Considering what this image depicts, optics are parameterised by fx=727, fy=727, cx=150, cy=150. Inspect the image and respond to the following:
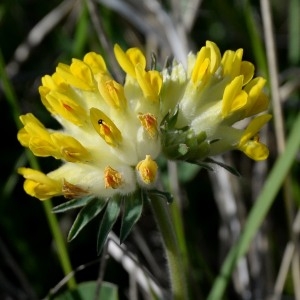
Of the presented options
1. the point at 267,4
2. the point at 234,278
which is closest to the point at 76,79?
the point at 267,4

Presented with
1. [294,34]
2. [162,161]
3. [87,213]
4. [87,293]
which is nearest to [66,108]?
[87,213]

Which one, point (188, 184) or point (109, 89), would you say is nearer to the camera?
point (109, 89)

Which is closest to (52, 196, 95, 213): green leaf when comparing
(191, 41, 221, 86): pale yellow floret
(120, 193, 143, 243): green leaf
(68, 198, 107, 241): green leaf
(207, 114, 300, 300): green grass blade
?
(68, 198, 107, 241): green leaf

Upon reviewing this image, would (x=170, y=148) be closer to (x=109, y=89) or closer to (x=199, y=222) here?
(x=109, y=89)

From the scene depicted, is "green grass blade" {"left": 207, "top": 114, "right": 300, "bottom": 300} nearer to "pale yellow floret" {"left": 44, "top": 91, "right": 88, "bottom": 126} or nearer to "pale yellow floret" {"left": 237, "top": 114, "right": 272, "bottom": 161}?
"pale yellow floret" {"left": 237, "top": 114, "right": 272, "bottom": 161}

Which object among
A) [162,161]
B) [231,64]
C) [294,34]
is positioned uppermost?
[231,64]

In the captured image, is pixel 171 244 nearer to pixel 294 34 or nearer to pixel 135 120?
pixel 135 120
